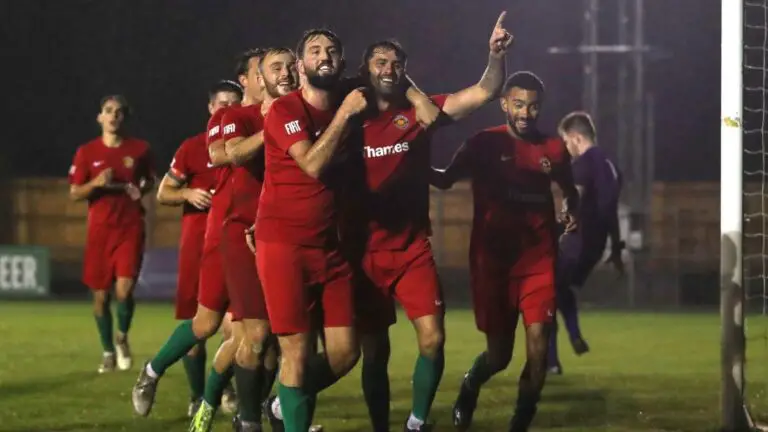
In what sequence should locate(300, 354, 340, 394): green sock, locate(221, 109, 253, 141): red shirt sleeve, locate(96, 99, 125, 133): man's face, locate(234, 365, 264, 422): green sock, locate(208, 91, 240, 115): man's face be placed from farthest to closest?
1. locate(96, 99, 125, 133): man's face
2. locate(208, 91, 240, 115): man's face
3. locate(234, 365, 264, 422): green sock
4. locate(221, 109, 253, 141): red shirt sleeve
5. locate(300, 354, 340, 394): green sock

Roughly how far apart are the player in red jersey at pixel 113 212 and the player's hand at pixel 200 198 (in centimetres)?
342

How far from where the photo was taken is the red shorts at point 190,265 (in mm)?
9367

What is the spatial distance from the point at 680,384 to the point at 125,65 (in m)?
20.4

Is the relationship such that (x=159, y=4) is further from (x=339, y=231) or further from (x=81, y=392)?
(x=339, y=231)

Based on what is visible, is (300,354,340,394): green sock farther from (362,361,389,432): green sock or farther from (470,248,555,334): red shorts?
(470,248,555,334): red shorts

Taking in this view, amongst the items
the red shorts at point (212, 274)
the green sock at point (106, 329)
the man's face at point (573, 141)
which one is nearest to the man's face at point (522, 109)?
the red shorts at point (212, 274)

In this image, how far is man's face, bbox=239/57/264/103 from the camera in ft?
27.0

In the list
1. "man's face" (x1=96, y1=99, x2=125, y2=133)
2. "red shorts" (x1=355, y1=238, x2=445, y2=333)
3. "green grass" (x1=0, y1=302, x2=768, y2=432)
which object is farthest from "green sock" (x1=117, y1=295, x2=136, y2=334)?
"red shorts" (x1=355, y1=238, x2=445, y2=333)

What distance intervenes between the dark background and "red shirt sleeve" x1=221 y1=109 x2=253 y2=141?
2208cm

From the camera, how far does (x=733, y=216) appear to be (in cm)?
883

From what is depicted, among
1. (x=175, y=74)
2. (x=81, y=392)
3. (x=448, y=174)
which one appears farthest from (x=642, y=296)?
(x=448, y=174)

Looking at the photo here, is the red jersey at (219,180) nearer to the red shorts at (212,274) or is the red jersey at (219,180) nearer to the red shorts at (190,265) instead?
the red shorts at (212,274)

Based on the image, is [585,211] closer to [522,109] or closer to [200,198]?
[522,109]

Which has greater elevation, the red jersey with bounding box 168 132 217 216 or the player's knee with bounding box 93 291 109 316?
the red jersey with bounding box 168 132 217 216
